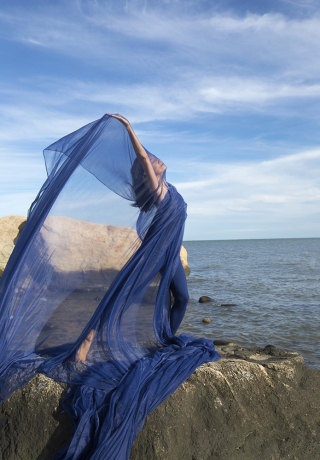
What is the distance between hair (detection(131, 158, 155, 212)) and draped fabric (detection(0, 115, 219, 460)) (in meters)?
0.02

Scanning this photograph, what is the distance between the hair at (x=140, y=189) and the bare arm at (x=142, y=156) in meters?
0.05

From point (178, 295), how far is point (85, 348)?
3.68 ft

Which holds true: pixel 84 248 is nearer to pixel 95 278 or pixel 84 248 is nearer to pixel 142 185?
pixel 95 278

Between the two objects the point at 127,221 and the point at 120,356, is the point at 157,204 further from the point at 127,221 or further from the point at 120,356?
the point at 120,356

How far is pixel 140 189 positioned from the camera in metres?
4.63

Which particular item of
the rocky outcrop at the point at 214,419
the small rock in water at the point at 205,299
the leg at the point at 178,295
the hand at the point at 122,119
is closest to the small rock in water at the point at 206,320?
the small rock in water at the point at 205,299

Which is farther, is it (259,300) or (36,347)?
(259,300)

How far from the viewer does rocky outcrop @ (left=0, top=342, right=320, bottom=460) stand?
382 cm

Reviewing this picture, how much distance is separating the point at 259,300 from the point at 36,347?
1237 centimetres

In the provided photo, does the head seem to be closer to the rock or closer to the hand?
the hand

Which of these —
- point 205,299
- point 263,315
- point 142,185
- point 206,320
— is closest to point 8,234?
point 205,299

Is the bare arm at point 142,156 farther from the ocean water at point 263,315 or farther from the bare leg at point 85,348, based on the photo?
the ocean water at point 263,315

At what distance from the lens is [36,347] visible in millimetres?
4434

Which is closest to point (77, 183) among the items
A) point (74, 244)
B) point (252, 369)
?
point (74, 244)
